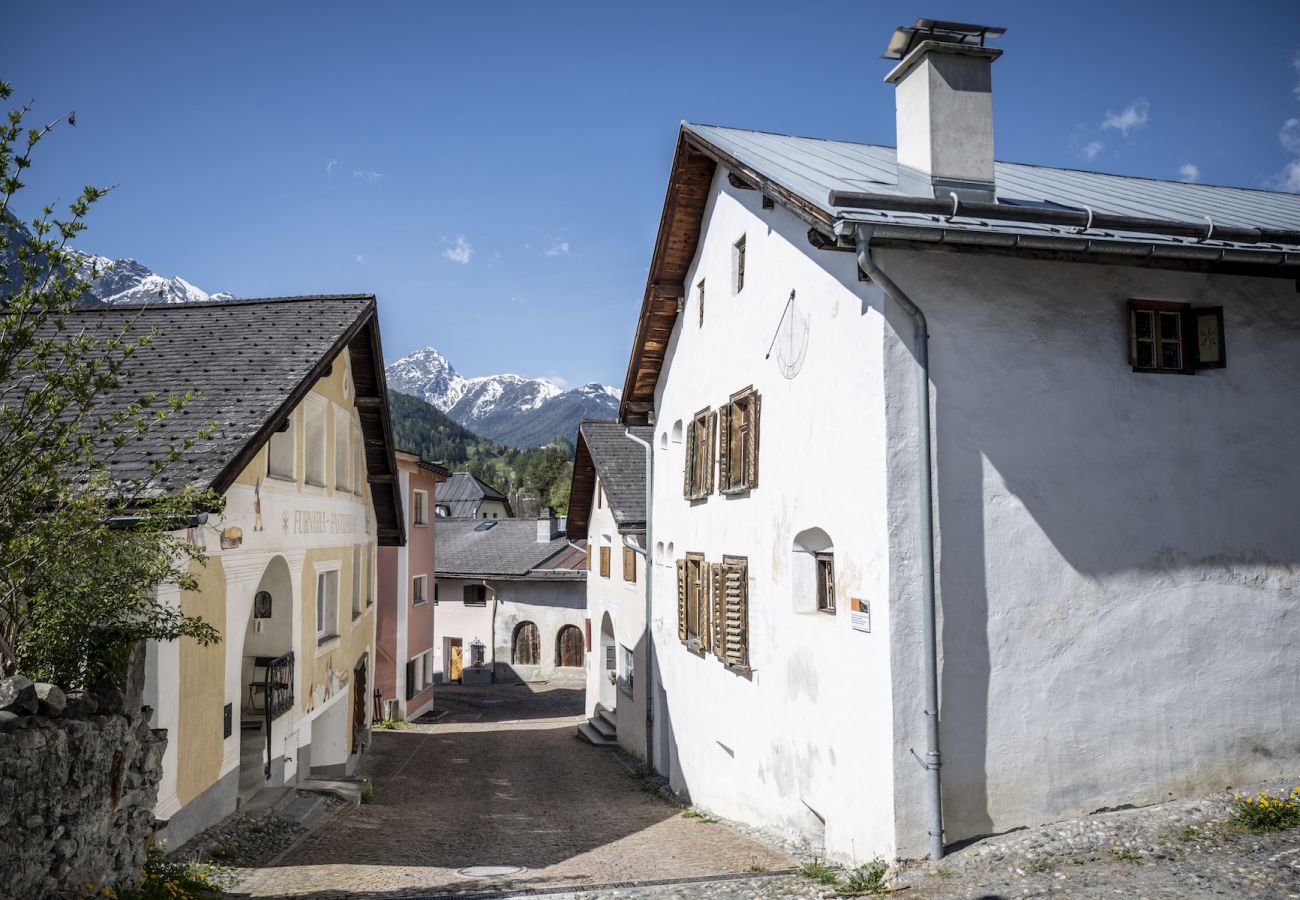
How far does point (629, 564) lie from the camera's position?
71.9ft

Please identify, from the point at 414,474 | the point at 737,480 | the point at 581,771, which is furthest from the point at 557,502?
the point at 737,480

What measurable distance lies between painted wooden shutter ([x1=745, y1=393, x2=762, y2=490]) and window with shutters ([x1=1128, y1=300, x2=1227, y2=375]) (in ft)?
14.4

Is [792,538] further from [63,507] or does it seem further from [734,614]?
[63,507]

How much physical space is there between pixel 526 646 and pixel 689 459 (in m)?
25.3

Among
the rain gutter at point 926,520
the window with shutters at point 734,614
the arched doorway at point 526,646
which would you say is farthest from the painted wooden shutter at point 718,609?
the arched doorway at point 526,646

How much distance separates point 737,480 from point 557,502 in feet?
312

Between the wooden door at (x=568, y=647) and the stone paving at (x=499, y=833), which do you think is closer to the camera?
the stone paving at (x=499, y=833)

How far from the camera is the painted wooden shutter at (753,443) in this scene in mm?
11977

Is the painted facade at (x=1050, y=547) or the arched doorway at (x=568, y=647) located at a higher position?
the painted facade at (x=1050, y=547)

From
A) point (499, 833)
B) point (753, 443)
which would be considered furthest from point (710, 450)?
point (499, 833)

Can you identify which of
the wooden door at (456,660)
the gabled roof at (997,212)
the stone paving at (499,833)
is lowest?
the wooden door at (456,660)

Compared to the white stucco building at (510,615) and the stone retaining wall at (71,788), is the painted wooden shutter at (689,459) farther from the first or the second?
the white stucco building at (510,615)

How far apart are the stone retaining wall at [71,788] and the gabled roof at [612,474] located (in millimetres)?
12491

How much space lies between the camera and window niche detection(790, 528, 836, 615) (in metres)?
10.5
